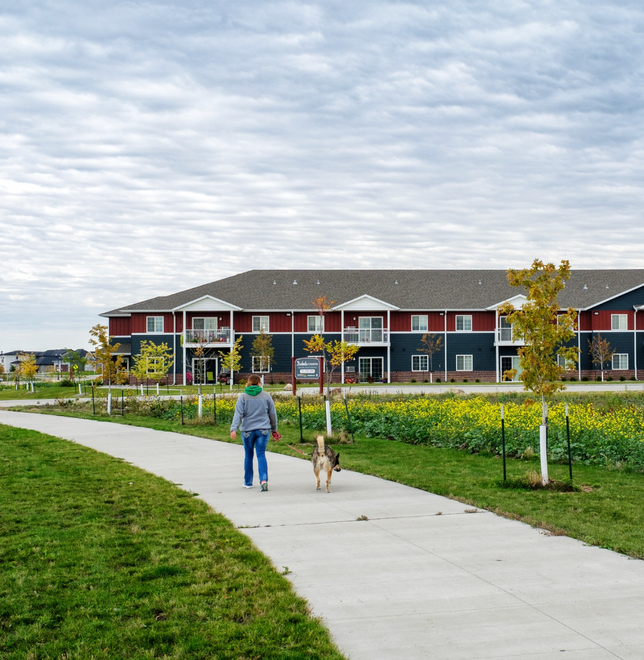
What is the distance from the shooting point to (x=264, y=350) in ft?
171

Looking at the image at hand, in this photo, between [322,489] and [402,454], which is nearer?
[322,489]

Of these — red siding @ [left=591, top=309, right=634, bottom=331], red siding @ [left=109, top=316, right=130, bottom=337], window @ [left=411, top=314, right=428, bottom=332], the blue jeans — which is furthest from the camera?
red siding @ [left=109, top=316, right=130, bottom=337]

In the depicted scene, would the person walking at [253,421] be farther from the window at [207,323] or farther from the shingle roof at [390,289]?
the window at [207,323]

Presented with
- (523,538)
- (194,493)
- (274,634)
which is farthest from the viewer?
(194,493)

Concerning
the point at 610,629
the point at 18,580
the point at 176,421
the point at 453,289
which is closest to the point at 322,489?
the point at 18,580

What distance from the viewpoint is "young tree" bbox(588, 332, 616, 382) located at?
5322cm

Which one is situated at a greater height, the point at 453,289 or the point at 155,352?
the point at 453,289

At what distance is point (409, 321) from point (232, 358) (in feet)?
47.7

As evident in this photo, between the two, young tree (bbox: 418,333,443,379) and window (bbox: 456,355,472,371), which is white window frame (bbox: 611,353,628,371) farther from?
young tree (bbox: 418,333,443,379)

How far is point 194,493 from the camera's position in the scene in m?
10.2

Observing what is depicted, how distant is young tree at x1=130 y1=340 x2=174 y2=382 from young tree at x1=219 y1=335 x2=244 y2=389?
3894mm

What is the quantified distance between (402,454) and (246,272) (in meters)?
46.9

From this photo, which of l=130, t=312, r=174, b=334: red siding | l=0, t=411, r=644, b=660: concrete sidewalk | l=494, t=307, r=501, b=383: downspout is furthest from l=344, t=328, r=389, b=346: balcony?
l=0, t=411, r=644, b=660: concrete sidewalk

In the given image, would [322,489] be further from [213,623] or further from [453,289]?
[453,289]
